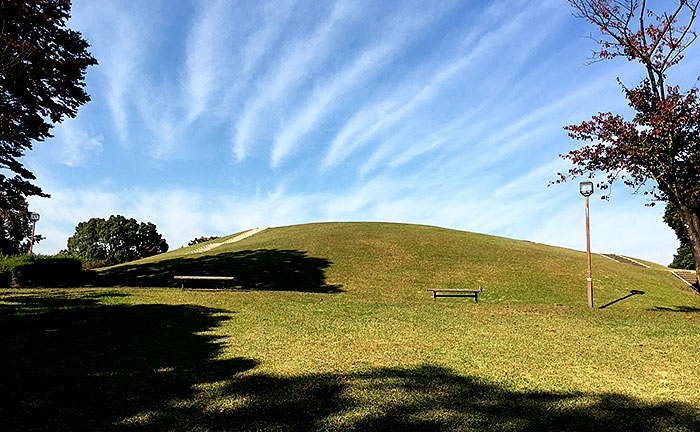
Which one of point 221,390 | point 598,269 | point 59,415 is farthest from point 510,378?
point 598,269

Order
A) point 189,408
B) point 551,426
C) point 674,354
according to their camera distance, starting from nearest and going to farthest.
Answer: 1. point 551,426
2. point 189,408
3. point 674,354

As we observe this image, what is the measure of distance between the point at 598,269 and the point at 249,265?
28.1 m

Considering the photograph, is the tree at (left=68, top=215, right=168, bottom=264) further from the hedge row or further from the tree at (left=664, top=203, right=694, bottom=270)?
the tree at (left=664, top=203, right=694, bottom=270)

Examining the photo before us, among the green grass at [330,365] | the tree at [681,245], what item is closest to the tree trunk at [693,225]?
the green grass at [330,365]

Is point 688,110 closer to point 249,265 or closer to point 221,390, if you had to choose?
point 221,390

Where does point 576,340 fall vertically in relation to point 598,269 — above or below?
below

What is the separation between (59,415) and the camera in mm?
5551

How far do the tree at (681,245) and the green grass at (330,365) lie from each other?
1794 inches

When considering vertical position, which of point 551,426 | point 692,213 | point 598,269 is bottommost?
point 551,426

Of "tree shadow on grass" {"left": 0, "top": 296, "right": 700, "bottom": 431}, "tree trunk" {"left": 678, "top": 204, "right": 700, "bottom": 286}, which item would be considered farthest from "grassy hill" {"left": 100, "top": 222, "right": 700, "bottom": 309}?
"tree shadow on grass" {"left": 0, "top": 296, "right": 700, "bottom": 431}

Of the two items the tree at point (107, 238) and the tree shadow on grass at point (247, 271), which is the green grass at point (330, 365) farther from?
the tree at point (107, 238)

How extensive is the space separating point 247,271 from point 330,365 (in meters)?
20.1

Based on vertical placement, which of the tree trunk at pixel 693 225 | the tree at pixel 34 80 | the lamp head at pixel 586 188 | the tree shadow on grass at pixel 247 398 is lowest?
the tree shadow on grass at pixel 247 398

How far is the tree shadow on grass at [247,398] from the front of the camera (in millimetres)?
5422
